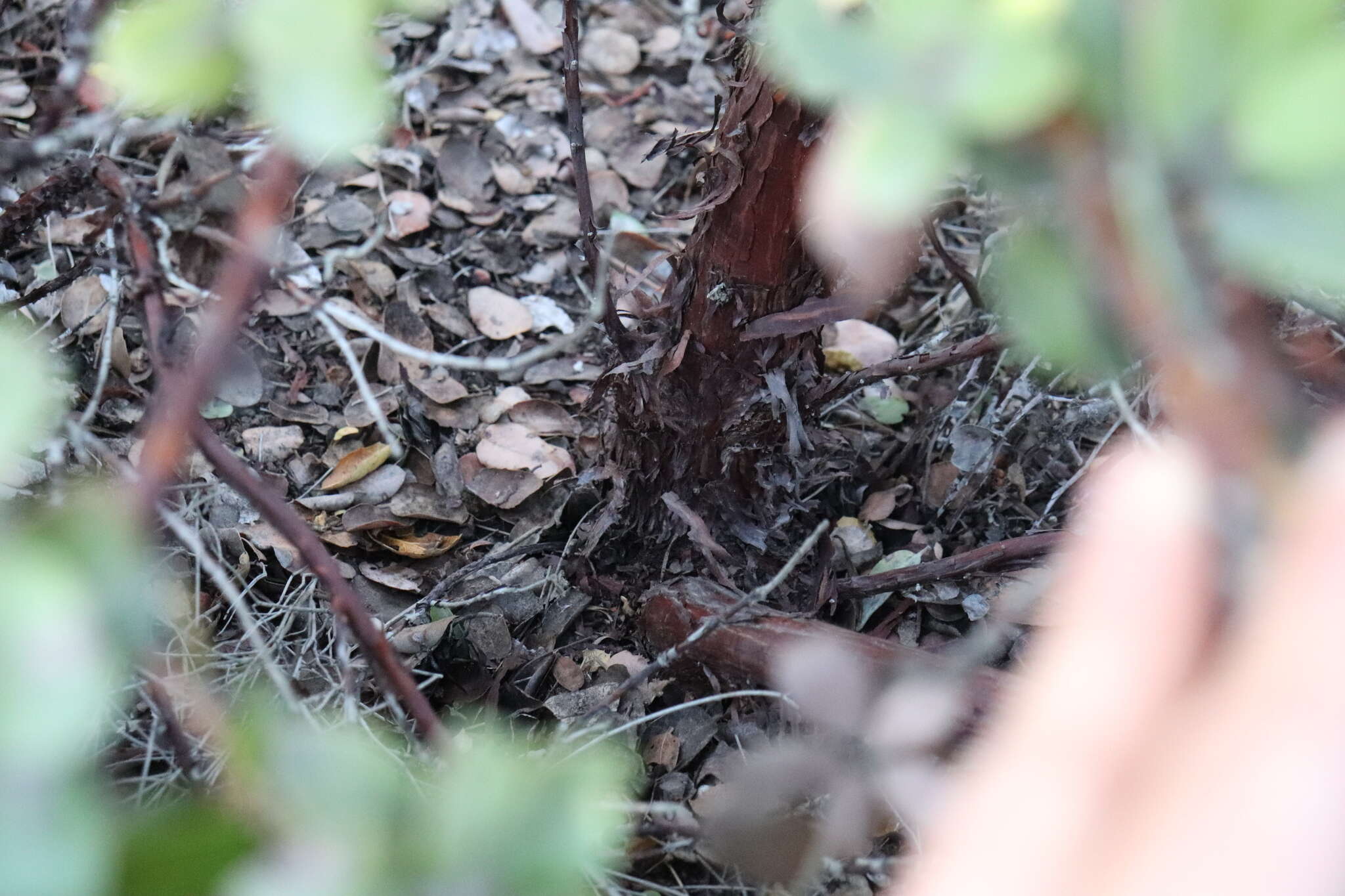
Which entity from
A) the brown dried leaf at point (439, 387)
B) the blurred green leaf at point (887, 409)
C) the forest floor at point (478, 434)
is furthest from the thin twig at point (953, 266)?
the brown dried leaf at point (439, 387)

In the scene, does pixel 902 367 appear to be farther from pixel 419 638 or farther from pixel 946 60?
pixel 946 60

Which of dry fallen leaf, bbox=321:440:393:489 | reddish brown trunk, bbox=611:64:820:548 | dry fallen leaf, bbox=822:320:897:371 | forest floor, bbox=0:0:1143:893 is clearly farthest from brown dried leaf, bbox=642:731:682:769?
dry fallen leaf, bbox=822:320:897:371

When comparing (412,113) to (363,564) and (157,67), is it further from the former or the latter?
(157,67)

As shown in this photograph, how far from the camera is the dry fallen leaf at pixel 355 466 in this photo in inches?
43.1

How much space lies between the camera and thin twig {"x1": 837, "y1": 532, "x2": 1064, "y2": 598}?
0.80 metres

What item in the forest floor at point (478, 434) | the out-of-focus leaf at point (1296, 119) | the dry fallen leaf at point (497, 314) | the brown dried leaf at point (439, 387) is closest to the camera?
the out-of-focus leaf at point (1296, 119)

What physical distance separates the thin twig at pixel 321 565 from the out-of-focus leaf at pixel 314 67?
0.17m

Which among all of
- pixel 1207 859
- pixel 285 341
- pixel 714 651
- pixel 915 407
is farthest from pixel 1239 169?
pixel 285 341

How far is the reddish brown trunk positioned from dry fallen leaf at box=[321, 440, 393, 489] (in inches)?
12.2

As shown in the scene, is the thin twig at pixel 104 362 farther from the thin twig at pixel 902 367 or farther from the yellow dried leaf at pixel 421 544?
the thin twig at pixel 902 367

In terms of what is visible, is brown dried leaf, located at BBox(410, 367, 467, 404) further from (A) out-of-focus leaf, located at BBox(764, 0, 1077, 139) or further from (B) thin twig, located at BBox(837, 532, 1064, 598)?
(A) out-of-focus leaf, located at BBox(764, 0, 1077, 139)

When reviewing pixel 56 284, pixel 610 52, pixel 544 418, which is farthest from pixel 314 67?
pixel 610 52

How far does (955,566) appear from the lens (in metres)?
0.84

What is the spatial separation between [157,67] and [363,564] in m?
0.79
